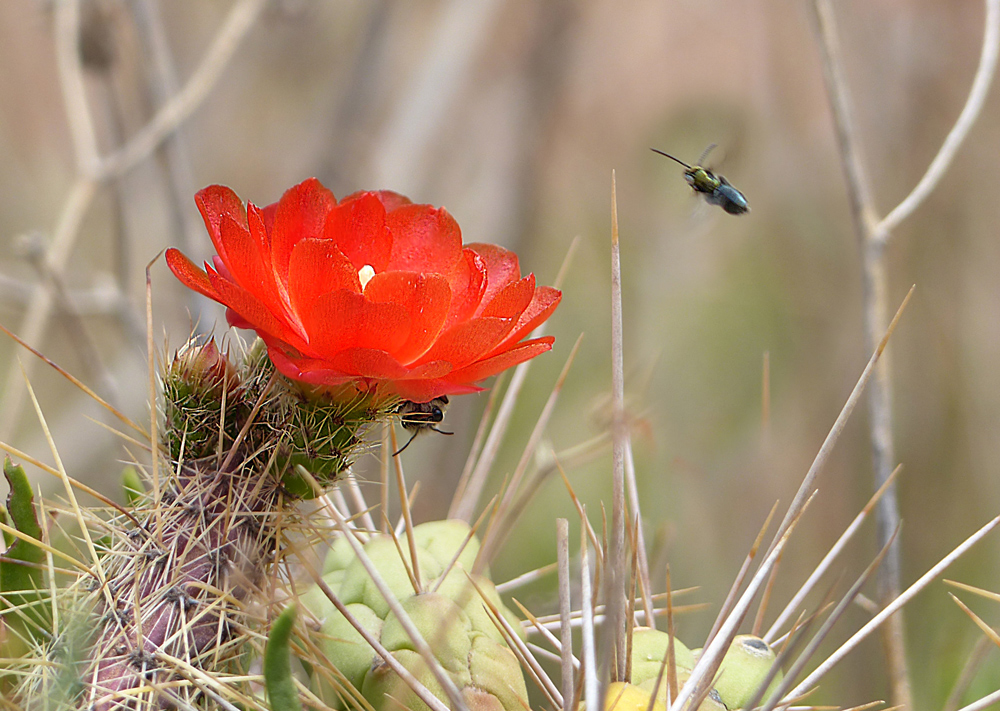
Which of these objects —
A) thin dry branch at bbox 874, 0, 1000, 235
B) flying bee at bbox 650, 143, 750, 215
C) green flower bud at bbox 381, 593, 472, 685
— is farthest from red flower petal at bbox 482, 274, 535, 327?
thin dry branch at bbox 874, 0, 1000, 235

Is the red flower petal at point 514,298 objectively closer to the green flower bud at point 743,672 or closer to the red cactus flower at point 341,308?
the red cactus flower at point 341,308

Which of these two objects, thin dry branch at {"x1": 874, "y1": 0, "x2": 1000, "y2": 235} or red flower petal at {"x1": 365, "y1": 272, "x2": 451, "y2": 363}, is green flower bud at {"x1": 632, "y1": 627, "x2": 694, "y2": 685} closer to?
red flower petal at {"x1": 365, "y1": 272, "x2": 451, "y2": 363}

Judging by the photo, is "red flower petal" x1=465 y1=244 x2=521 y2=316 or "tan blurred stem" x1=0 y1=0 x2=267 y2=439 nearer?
"red flower petal" x1=465 y1=244 x2=521 y2=316

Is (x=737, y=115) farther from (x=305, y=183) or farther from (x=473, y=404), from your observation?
(x=305, y=183)

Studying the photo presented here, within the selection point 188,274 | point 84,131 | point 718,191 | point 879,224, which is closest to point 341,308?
point 188,274

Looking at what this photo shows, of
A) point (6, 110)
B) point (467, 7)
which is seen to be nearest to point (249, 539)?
point (467, 7)

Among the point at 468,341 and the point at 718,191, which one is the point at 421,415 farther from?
the point at 718,191
